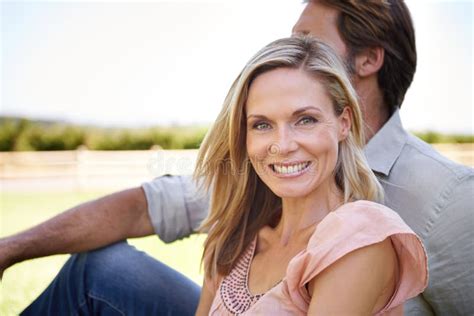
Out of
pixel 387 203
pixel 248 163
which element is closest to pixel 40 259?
pixel 248 163

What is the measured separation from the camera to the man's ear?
107 inches

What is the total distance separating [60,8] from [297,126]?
2392 centimetres

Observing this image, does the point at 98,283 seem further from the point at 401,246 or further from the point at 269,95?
the point at 401,246

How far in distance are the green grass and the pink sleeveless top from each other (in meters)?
2.37

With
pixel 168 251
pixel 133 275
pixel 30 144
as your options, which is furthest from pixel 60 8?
pixel 133 275

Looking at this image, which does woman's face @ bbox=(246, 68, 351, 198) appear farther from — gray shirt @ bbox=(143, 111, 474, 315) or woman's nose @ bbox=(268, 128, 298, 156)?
→ gray shirt @ bbox=(143, 111, 474, 315)

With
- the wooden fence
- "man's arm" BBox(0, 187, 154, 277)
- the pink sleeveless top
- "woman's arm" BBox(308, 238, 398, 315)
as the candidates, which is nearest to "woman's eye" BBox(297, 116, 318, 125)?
the pink sleeveless top

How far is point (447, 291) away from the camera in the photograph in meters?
2.15

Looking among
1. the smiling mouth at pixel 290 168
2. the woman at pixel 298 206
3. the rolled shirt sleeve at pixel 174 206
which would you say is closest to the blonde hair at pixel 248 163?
the woman at pixel 298 206

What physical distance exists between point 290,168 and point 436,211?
0.60 metres

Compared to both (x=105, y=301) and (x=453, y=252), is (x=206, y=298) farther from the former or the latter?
(x=453, y=252)

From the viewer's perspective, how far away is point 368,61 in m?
2.73

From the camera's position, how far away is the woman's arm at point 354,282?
148cm

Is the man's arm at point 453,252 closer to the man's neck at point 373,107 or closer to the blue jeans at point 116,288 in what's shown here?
the man's neck at point 373,107
